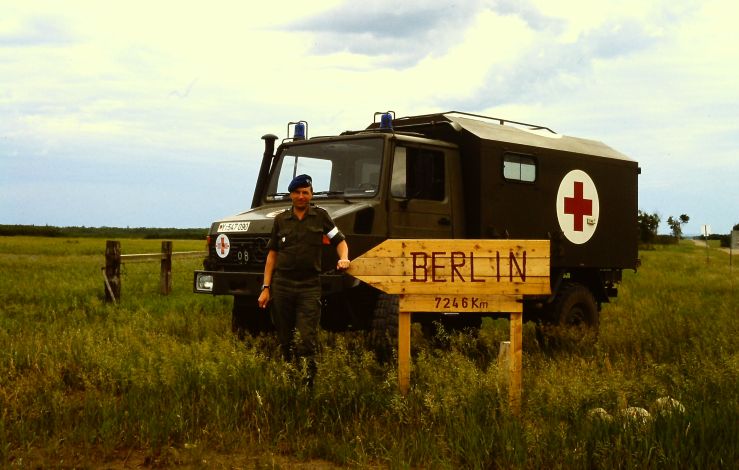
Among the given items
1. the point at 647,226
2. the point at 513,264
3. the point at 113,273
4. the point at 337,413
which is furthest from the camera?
the point at 647,226

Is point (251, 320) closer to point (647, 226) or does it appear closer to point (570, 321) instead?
point (570, 321)

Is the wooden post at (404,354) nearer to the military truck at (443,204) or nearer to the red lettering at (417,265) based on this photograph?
the red lettering at (417,265)

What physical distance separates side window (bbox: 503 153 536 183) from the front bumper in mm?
2869

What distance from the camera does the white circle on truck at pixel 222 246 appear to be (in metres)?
8.24

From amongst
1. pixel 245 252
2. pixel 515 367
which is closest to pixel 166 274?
pixel 245 252

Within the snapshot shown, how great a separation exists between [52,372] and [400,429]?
320 cm

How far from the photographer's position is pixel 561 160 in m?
10.5

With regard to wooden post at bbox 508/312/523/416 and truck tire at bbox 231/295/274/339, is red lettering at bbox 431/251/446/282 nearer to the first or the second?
wooden post at bbox 508/312/523/416

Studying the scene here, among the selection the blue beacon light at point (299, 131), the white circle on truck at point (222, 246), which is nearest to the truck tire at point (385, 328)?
the white circle on truck at point (222, 246)

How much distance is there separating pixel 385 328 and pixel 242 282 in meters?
1.53

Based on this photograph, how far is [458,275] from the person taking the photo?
19.6 feet

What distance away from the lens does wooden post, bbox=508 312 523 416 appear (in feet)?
18.3

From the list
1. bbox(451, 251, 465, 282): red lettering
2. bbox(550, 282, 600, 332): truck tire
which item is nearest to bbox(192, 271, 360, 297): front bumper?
bbox(451, 251, 465, 282): red lettering

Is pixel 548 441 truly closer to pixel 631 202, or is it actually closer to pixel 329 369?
pixel 329 369
